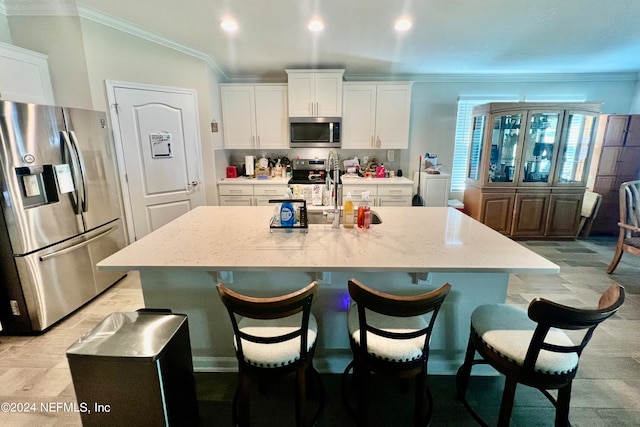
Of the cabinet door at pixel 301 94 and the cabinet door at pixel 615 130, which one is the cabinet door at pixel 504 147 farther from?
the cabinet door at pixel 301 94

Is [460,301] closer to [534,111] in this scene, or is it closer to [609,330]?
[609,330]

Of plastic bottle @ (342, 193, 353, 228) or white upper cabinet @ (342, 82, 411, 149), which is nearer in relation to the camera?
plastic bottle @ (342, 193, 353, 228)

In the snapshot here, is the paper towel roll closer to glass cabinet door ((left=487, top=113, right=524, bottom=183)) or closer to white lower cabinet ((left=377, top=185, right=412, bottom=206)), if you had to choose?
white lower cabinet ((left=377, top=185, right=412, bottom=206))

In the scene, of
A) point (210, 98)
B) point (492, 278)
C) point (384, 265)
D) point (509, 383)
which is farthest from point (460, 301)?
point (210, 98)

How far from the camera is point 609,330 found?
2318mm

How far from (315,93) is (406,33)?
1.59m

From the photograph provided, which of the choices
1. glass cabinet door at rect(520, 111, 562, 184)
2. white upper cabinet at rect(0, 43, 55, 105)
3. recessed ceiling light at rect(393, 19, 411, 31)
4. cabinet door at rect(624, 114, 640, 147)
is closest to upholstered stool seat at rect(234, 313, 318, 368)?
recessed ceiling light at rect(393, 19, 411, 31)

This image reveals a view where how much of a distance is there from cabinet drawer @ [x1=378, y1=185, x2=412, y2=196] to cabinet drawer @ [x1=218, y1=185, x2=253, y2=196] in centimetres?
189

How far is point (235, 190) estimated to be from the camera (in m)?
4.30

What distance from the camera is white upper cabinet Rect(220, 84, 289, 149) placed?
433 centimetres

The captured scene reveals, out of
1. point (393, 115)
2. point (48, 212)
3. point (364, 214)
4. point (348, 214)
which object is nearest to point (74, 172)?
point (48, 212)

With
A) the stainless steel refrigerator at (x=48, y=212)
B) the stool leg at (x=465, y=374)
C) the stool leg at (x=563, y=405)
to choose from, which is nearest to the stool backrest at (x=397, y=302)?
the stool leg at (x=465, y=374)

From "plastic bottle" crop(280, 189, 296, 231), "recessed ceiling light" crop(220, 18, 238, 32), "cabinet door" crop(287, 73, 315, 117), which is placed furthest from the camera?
"cabinet door" crop(287, 73, 315, 117)

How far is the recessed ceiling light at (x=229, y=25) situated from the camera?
2682mm
